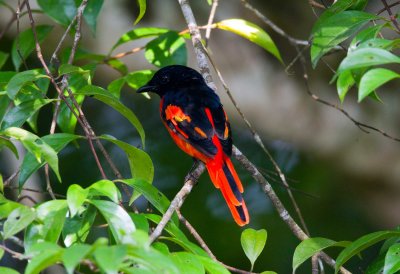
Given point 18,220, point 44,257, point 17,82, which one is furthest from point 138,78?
point 44,257

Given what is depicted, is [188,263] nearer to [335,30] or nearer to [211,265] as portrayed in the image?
[211,265]

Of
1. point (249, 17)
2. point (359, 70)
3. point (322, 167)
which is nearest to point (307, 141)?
point (322, 167)

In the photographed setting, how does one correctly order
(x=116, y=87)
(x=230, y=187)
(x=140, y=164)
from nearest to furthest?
(x=140, y=164)
(x=230, y=187)
(x=116, y=87)

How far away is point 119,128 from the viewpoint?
5.88m

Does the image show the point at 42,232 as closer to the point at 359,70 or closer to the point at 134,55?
the point at 359,70

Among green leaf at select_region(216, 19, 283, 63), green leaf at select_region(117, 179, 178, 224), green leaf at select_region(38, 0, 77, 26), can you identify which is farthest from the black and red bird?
green leaf at select_region(117, 179, 178, 224)

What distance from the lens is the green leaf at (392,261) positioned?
2.44 meters

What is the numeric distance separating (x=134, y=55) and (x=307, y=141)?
1317 millimetres

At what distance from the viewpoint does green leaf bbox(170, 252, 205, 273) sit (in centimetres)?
221

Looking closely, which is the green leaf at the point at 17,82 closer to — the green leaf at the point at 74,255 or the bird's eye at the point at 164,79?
the green leaf at the point at 74,255

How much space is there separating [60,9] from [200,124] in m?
0.95

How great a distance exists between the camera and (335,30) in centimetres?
282

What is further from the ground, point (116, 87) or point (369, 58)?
point (369, 58)

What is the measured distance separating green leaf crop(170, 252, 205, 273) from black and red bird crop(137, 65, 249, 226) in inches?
44.8
